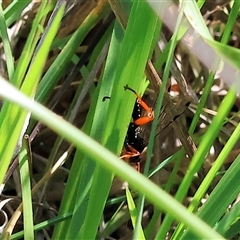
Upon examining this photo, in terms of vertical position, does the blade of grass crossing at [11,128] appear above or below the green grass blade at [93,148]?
below

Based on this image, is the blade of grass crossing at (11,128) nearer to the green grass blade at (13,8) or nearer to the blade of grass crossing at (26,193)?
the blade of grass crossing at (26,193)

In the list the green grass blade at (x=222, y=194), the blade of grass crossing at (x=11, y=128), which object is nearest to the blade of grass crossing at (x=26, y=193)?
the blade of grass crossing at (x=11, y=128)

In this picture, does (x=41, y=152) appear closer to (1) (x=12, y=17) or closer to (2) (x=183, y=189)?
(1) (x=12, y=17)

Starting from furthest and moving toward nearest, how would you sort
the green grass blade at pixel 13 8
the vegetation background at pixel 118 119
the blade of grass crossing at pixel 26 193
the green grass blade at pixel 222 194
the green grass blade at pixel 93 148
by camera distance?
the green grass blade at pixel 13 8, the blade of grass crossing at pixel 26 193, the green grass blade at pixel 222 194, the vegetation background at pixel 118 119, the green grass blade at pixel 93 148

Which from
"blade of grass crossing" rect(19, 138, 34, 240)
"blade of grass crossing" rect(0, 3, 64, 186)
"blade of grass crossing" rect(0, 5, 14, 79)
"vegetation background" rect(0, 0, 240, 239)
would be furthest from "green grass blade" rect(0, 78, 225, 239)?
"blade of grass crossing" rect(0, 5, 14, 79)

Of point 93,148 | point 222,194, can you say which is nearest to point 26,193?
point 222,194

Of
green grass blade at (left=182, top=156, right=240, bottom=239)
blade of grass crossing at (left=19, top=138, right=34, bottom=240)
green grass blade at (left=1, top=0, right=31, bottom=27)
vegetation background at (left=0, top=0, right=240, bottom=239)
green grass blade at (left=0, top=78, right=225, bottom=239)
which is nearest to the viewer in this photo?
green grass blade at (left=0, top=78, right=225, bottom=239)

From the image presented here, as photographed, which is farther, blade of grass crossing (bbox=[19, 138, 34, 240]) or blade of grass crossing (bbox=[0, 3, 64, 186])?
blade of grass crossing (bbox=[19, 138, 34, 240])

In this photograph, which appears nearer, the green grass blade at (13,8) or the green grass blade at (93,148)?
the green grass blade at (93,148)

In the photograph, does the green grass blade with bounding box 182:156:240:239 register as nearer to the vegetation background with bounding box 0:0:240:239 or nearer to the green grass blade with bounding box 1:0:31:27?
the vegetation background with bounding box 0:0:240:239
